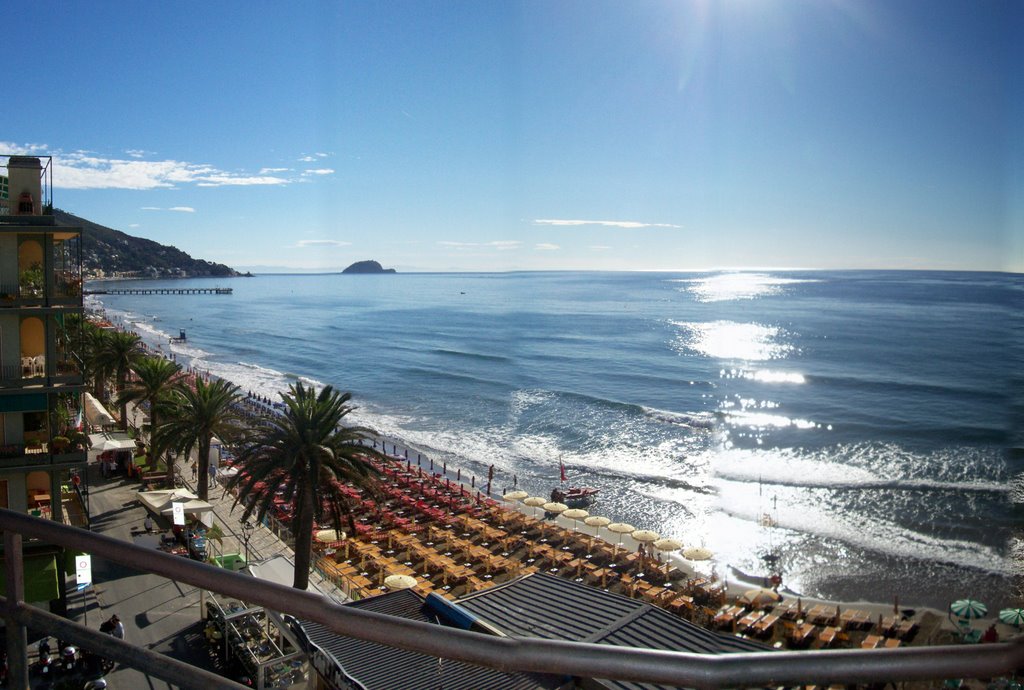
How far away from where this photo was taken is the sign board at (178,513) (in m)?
19.7

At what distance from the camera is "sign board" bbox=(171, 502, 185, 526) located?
64.5 ft

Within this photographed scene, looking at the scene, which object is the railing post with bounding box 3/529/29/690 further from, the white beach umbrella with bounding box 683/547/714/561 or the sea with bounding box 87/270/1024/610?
the sea with bounding box 87/270/1024/610

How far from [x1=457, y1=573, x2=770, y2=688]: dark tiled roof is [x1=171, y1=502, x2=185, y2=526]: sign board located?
10.2 meters

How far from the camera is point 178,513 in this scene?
20.0m

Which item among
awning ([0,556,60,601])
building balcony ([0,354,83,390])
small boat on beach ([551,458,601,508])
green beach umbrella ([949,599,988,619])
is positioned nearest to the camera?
awning ([0,556,60,601])

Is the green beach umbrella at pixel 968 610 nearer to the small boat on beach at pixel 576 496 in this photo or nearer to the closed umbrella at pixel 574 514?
the closed umbrella at pixel 574 514

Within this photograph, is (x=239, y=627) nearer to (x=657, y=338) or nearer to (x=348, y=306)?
(x=657, y=338)

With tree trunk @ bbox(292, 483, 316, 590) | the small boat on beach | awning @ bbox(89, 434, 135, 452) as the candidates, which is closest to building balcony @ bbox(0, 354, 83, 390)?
tree trunk @ bbox(292, 483, 316, 590)

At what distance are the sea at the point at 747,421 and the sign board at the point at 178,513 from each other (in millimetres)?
17308

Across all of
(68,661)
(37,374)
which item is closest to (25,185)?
(37,374)

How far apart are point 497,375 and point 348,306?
113680 millimetres

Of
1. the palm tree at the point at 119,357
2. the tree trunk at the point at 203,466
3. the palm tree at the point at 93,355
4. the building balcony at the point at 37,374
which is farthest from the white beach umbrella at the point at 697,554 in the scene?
the palm tree at the point at 93,355

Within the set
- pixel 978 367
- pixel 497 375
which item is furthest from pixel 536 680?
pixel 978 367

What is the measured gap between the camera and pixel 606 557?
25.4 m
